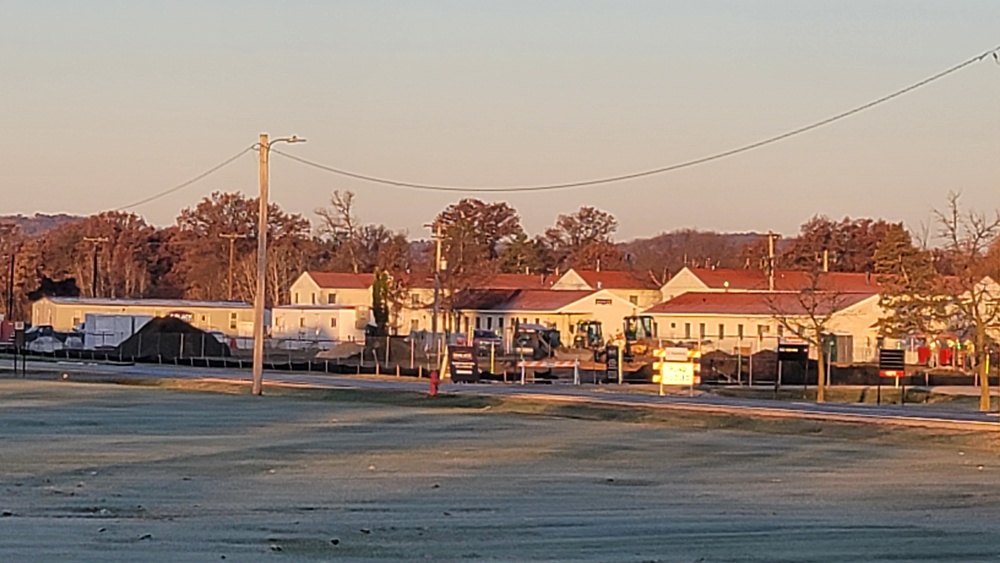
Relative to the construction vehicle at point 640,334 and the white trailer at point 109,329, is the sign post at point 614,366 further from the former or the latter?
the white trailer at point 109,329

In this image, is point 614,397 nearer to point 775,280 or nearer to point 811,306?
point 811,306

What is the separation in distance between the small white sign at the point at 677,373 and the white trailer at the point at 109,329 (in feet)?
160

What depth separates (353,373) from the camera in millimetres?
69688

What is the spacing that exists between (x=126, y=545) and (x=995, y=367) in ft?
190

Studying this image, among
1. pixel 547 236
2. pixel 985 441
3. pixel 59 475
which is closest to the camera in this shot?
pixel 59 475

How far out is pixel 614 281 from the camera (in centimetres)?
14212

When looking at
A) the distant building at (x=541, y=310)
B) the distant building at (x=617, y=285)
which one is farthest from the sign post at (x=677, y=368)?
the distant building at (x=617, y=285)

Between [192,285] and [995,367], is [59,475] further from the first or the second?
[192,285]

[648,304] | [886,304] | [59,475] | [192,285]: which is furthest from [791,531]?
[192,285]

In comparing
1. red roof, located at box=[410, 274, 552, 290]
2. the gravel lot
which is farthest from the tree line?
the gravel lot

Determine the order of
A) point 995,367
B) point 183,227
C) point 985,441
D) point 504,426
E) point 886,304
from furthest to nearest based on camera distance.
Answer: point 183,227 → point 886,304 → point 995,367 → point 504,426 → point 985,441

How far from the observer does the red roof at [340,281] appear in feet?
417

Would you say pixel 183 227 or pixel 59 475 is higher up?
pixel 183 227

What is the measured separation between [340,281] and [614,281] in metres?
26.4
